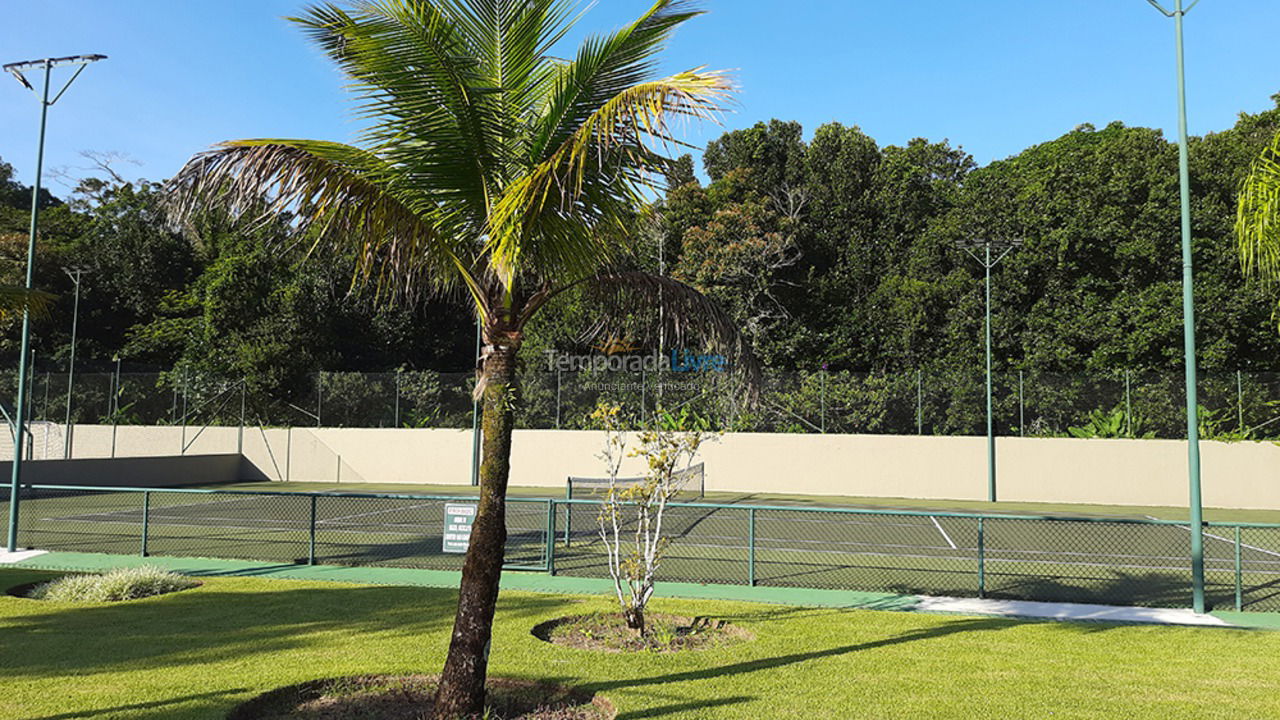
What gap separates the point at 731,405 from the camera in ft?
77.8

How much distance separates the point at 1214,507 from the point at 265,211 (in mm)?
27536

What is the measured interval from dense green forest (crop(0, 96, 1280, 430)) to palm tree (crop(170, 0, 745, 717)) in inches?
1002

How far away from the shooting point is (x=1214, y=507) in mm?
25516

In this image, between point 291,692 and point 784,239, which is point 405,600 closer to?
point 291,692

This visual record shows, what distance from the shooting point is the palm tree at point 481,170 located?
5977mm

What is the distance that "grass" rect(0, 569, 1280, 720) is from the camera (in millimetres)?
6598

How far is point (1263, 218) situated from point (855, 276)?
3287 cm

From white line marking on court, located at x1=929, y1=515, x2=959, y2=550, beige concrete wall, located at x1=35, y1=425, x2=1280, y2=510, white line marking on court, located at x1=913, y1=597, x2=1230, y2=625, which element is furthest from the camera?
beige concrete wall, located at x1=35, y1=425, x2=1280, y2=510

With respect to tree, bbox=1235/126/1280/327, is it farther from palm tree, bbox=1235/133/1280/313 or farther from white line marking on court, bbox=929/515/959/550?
white line marking on court, bbox=929/515/959/550

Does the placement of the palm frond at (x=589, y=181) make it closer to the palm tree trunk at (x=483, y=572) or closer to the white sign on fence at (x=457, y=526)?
the palm tree trunk at (x=483, y=572)

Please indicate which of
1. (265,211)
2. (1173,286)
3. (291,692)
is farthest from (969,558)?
(1173,286)

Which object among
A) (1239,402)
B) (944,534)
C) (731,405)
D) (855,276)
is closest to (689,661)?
(944,534)

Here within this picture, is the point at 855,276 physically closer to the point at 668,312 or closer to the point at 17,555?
the point at 17,555

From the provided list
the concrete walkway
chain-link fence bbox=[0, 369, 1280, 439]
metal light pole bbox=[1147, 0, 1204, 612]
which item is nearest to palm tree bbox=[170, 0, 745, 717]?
the concrete walkway
